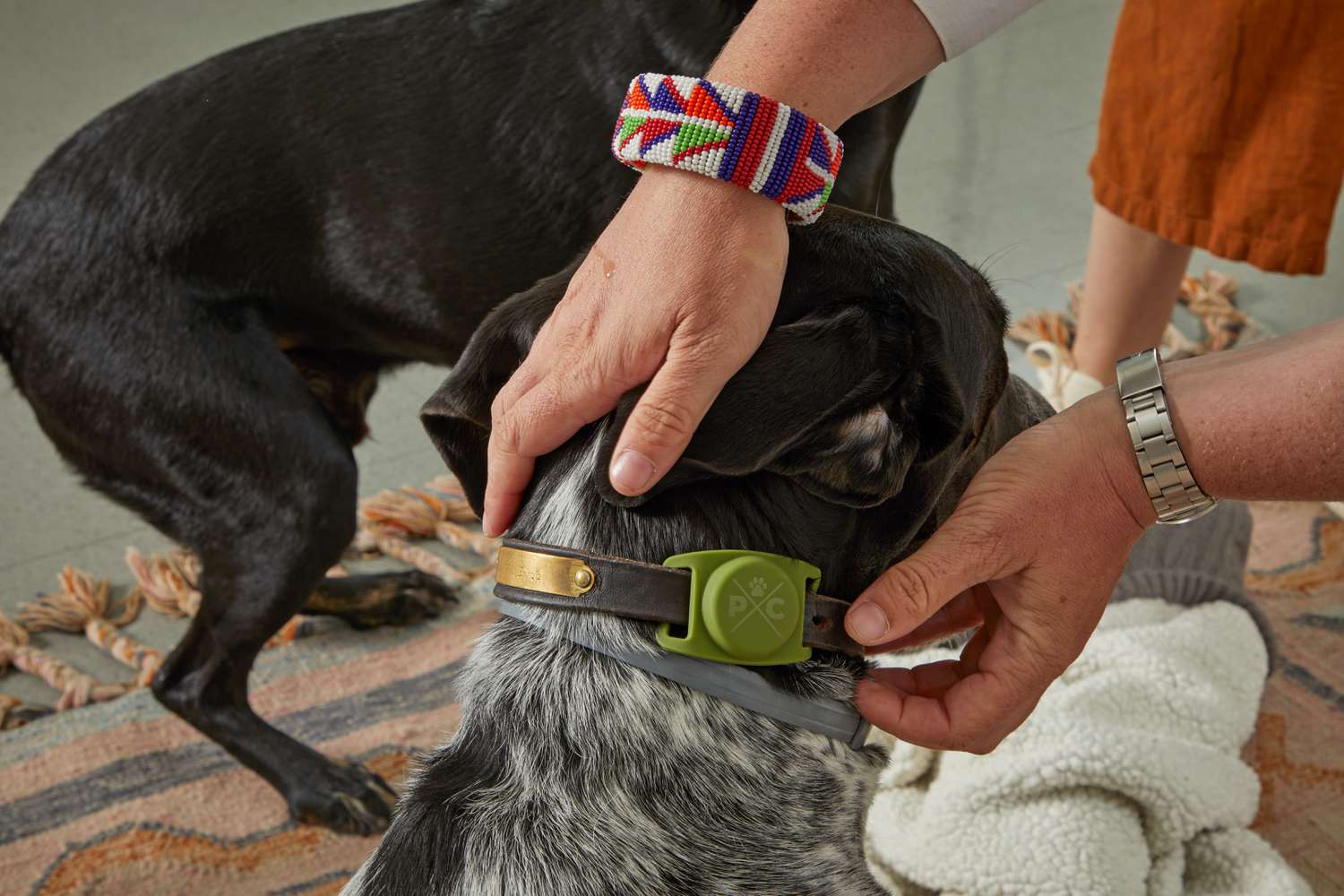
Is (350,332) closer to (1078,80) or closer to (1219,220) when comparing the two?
(1219,220)

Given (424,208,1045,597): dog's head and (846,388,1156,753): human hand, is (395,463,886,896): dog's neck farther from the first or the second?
(846,388,1156,753): human hand

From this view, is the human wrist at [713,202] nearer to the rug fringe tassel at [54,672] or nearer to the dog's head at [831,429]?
the dog's head at [831,429]

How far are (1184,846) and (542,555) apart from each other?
1.21 metres

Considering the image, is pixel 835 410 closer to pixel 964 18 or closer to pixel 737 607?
pixel 737 607

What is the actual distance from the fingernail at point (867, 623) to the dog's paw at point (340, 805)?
127 centimetres

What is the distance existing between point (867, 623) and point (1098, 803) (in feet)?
2.56

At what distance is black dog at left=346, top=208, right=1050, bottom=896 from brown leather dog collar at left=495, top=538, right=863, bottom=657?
38 millimetres

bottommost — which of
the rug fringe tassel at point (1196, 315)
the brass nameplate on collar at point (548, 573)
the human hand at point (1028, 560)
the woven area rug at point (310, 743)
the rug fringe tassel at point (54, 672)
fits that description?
the rug fringe tassel at point (1196, 315)

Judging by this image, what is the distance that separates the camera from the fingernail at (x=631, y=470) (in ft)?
3.42

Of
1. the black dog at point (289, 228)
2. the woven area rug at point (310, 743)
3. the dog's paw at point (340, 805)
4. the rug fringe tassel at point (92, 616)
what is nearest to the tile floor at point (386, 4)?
the rug fringe tassel at point (92, 616)

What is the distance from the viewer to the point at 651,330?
43.8 inches

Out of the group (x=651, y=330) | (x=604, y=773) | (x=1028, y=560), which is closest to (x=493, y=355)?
(x=651, y=330)

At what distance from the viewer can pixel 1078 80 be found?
4797 mm

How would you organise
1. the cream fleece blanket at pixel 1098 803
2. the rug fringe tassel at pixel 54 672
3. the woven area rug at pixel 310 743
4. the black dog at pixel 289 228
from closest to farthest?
the cream fleece blanket at pixel 1098 803
the black dog at pixel 289 228
the woven area rug at pixel 310 743
the rug fringe tassel at pixel 54 672
